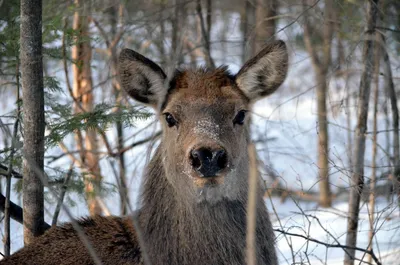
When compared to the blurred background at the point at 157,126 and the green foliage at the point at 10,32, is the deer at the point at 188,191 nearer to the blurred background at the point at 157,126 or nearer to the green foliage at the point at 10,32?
the blurred background at the point at 157,126

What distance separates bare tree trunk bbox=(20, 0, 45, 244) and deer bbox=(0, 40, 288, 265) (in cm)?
43

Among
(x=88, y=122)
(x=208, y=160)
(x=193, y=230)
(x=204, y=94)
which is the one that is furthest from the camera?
(x=88, y=122)

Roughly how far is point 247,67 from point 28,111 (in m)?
1.91

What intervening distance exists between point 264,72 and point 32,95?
6.65ft

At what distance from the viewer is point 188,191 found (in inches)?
199

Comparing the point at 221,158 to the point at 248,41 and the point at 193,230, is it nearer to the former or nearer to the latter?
the point at 193,230

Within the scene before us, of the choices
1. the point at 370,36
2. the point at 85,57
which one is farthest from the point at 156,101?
the point at 85,57

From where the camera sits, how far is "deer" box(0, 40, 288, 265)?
4941 millimetres

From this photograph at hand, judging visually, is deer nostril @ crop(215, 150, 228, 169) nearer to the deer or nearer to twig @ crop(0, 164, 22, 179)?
the deer

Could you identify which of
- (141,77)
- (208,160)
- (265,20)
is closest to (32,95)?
(141,77)

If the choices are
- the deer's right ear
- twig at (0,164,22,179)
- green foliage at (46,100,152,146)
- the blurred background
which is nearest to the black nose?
the blurred background

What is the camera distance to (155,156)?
5.57 meters

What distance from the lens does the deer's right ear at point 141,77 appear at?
5.28 m

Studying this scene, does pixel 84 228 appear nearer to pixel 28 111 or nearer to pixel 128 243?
pixel 128 243
